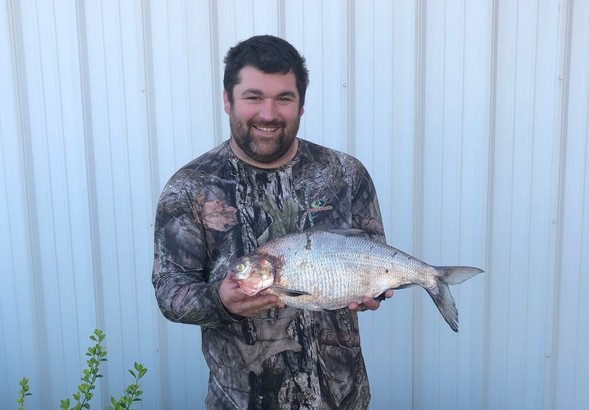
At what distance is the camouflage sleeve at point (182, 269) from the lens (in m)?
2.06

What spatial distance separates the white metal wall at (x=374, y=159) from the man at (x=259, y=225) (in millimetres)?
1051

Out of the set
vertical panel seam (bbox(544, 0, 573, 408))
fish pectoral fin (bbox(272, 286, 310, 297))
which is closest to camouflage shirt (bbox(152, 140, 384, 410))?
fish pectoral fin (bbox(272, 286, 310, 297))

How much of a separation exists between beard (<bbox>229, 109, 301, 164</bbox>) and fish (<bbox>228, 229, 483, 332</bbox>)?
0.37 m

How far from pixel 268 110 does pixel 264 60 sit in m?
0.20

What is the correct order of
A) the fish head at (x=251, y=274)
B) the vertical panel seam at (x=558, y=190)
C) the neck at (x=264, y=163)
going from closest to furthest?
the fish head at (x=251, y=274) < the neck at (x=264, y=163) < the vertical panel seam at (x=558, y=190)

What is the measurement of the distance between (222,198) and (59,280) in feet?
5.98

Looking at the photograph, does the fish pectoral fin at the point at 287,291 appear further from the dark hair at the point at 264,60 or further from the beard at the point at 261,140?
the dark hair at the point at 264,60

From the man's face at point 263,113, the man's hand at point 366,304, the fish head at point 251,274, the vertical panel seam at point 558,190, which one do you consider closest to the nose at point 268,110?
the man's face at point 263,113

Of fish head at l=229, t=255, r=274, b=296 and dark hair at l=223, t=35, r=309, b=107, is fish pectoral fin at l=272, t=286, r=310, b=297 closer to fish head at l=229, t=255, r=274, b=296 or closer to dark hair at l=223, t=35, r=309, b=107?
fish head at l=229, t=255, r=274, b=296

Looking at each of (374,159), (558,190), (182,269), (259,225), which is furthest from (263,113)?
(558,190)

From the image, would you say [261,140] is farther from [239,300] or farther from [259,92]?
[239,300]

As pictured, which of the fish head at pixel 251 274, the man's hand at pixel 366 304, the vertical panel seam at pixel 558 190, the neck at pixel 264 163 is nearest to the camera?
the fish head at pixel 251 274

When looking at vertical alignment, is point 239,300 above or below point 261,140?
below

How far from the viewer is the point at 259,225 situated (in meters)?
2.31
